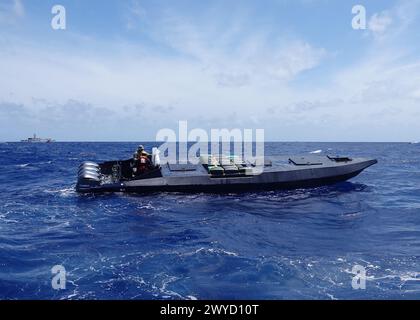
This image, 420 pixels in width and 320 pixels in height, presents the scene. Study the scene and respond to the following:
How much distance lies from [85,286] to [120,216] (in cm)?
955

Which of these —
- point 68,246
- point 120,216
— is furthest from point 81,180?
point 68,246

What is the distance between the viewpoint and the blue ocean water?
38.7 feet

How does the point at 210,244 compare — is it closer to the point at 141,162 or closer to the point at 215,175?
the point at 215,175

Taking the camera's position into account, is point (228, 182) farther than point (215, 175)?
No

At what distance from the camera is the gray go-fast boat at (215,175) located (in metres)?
27.1

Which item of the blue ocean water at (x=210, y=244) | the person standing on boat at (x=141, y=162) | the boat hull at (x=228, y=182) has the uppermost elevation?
the person standing on boat at (x=141, y=162)

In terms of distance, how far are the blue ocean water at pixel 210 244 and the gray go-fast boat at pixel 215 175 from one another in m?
0.80

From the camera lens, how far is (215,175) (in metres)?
27.9

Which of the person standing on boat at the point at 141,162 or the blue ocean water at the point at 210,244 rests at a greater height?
the person standing on boat at the point at 141,162

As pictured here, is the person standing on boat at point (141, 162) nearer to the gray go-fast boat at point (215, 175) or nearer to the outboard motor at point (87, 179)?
the gray go-fast boat at point (215, 175)

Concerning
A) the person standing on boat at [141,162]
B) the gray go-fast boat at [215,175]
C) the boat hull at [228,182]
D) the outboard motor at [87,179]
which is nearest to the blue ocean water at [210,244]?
the boat hull at [228,182]

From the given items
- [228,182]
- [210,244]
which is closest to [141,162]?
[228,182]

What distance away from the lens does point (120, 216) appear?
2119 centimetres

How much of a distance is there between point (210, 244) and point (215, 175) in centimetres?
1186
